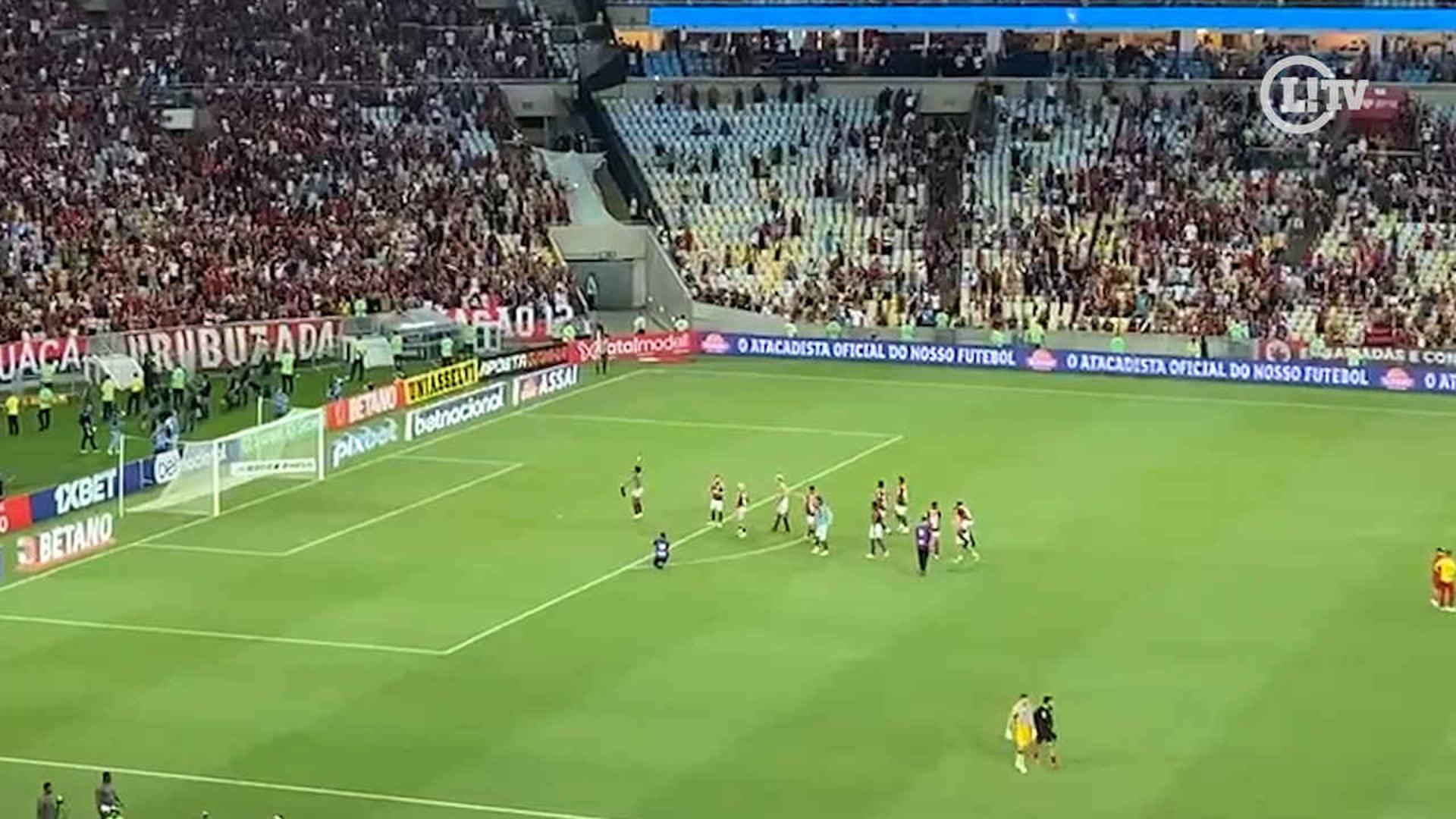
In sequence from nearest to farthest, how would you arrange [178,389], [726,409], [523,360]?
1. [178,389]
2. [726,409]
3. [523,360]

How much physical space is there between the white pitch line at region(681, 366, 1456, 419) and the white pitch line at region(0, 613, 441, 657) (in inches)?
1279

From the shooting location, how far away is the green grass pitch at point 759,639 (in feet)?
121

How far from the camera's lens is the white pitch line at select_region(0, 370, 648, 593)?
50.4 meters

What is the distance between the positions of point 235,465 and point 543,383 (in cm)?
1585

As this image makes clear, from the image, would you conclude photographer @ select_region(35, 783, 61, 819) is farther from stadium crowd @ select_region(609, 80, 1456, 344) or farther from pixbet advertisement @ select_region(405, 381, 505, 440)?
stadium crowd @ select_region(609, 80, 1456, 344)

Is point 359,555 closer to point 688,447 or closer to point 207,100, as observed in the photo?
point 688,447

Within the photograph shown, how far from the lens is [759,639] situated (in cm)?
4491

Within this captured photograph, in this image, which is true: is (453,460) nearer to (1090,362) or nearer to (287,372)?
(287,372)

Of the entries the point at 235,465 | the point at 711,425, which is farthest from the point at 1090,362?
the point at 235,465

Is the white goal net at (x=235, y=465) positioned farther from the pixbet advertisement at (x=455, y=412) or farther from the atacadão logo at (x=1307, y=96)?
the atacadão logo at (x=1307, y=96)

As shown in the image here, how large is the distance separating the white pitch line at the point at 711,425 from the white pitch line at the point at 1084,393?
27.2 ft

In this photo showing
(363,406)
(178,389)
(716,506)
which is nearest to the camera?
(716,506)

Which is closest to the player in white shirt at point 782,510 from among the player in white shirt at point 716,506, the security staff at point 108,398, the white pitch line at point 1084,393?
the player in white shirt at point 716,506

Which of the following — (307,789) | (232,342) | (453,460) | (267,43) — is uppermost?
(267,43)
